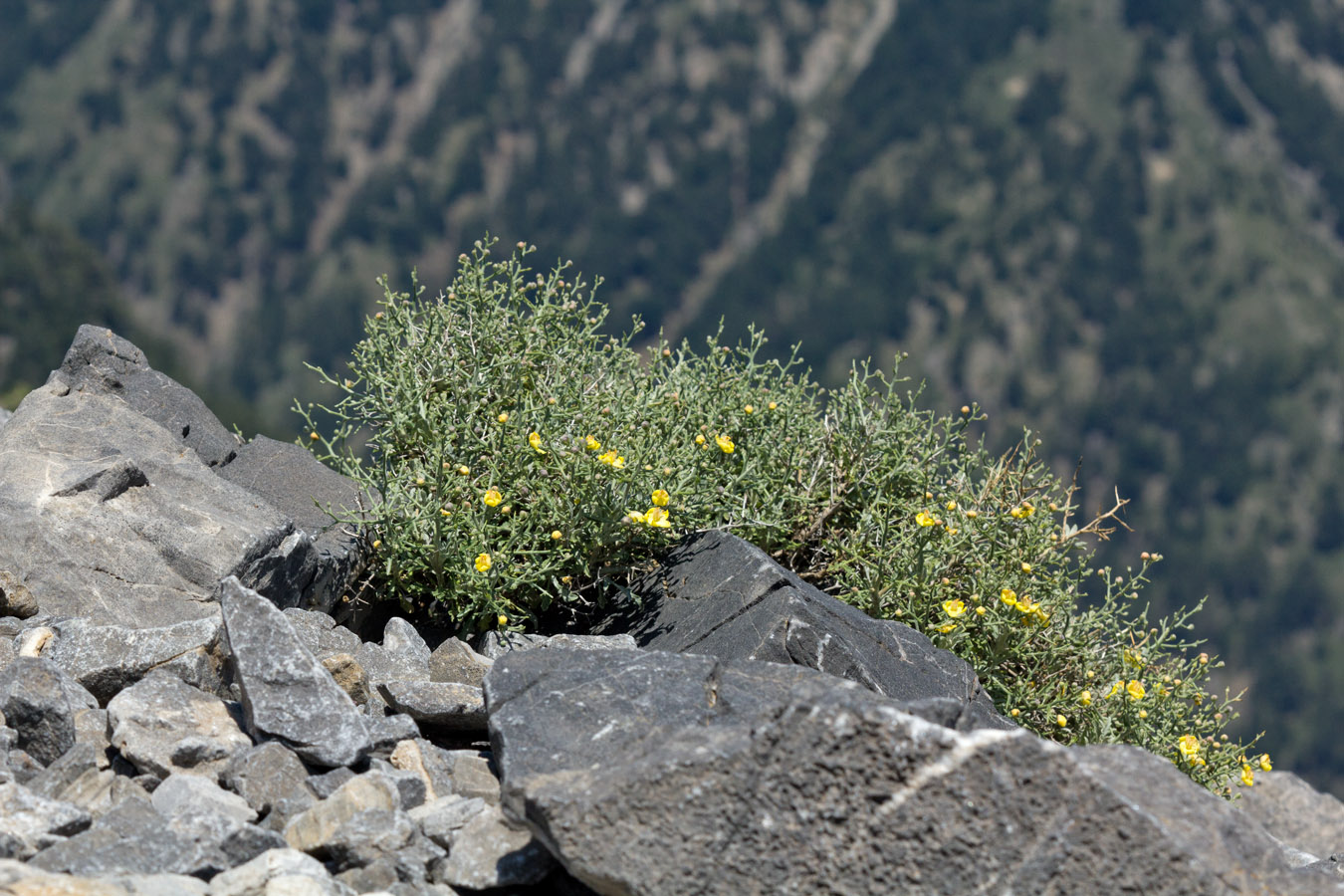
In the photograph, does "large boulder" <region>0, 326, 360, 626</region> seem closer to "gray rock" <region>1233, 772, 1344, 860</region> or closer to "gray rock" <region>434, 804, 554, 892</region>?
"gray rock" <region>434, 804, 554, 892</region>

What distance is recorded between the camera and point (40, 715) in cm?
443

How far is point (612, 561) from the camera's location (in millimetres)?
6246

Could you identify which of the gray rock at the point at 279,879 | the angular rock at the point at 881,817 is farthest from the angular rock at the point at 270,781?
the angular rock at the point at 881,817

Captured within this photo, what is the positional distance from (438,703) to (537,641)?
0.91m

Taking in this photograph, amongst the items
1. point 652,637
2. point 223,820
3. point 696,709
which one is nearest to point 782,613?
point 652,637

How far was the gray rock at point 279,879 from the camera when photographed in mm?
3693

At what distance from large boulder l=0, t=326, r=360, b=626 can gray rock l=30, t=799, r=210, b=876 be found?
63.2 inches

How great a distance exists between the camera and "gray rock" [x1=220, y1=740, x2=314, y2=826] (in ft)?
13.9

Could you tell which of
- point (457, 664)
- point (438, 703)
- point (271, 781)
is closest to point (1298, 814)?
point (457, 664)

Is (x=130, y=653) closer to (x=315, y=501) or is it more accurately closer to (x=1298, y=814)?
(x=315, y=501)

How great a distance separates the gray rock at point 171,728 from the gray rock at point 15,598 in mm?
922

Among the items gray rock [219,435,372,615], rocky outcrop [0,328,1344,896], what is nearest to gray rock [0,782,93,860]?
rocky outcrop [0,328,1344,896]

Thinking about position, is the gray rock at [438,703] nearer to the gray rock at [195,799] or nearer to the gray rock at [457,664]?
the gray rock at [457,664]

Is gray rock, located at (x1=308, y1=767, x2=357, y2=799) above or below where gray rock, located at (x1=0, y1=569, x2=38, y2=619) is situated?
above
